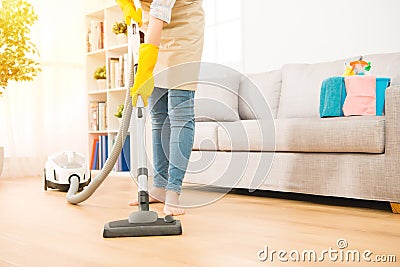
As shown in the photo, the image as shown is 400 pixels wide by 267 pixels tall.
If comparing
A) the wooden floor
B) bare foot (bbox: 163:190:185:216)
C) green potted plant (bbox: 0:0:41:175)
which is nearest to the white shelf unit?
green potted plant (bbox: 0:0:41:175)

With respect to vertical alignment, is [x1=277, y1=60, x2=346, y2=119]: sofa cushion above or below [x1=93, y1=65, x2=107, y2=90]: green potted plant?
below

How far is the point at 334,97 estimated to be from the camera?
258 cm

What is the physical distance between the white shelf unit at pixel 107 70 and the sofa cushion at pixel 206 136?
5.19 feet

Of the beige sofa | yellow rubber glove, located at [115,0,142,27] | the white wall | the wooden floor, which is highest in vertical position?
the white wall

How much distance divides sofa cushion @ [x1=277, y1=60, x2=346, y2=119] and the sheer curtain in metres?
2.31

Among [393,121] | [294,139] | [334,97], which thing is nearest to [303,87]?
[334,97]

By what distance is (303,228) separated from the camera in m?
1.67

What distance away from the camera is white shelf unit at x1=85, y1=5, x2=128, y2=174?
14.9 feet

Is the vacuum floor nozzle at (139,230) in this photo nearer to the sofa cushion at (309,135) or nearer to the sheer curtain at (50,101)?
the sofa cushion at (309,135)

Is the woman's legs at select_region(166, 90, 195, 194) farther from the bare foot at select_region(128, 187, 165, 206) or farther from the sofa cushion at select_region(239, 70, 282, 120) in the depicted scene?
the sofa cushion at select_region(239, 70, 282, 120)

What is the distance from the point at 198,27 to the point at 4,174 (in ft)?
9.33

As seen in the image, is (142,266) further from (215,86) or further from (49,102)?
(49,102)

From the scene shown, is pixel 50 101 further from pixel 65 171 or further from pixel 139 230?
pixel 139 230

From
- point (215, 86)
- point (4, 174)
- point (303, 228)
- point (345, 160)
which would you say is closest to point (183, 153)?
point (303, 228)
